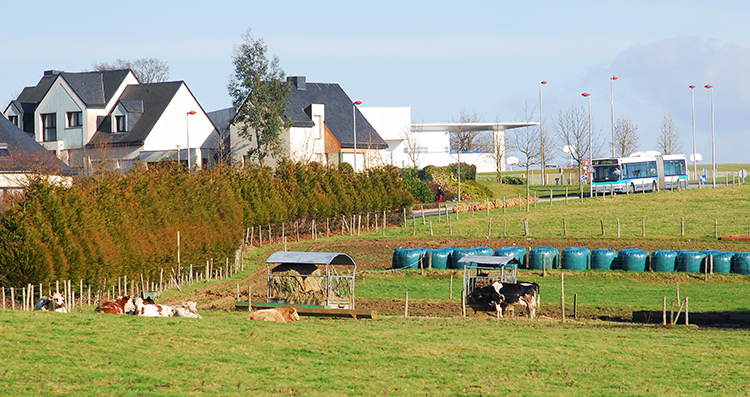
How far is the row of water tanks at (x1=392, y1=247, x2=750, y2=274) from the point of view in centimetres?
3169

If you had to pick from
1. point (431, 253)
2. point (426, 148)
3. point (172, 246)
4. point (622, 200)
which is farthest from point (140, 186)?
point (426, 148)

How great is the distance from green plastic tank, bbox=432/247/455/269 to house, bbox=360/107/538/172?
139ft

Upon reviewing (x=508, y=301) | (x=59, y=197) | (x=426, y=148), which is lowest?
(x=508, y=301)

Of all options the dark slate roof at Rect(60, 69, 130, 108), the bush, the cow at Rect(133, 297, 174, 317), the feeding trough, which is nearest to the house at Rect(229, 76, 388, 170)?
the dark slate roof at Rect(60, 69, 130, 108)

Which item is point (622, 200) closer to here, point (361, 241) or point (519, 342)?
point (361, 241)

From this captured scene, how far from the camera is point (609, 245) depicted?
129 feet

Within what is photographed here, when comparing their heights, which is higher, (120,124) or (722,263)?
(120,124)

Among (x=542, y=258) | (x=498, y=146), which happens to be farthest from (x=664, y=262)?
(x=498, y=146)

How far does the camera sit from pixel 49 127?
196 feet

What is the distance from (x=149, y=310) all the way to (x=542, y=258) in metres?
19.5

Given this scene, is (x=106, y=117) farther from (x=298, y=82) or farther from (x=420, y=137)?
(x=420, y=137)

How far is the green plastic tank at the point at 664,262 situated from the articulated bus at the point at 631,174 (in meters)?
29.9

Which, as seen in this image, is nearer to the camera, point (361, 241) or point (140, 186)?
point (140, 186)

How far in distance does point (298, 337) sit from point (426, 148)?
3230 inches
